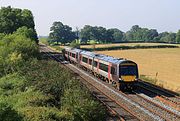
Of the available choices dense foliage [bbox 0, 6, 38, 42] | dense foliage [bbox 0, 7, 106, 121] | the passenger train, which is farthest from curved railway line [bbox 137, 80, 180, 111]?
dense foliage [bbox 0, 6, 38, 42]

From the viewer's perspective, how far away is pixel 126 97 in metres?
29.3

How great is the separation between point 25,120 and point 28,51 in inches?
1435

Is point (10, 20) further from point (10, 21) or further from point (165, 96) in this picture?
point (165, 96)

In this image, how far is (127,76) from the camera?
31672mm

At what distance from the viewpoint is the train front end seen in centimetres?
3162

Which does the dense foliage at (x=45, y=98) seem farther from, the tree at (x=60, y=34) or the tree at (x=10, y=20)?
the tree at (x=60, y=34)

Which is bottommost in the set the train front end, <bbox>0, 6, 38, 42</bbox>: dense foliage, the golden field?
the golden field

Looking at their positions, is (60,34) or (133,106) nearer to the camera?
(133,106)

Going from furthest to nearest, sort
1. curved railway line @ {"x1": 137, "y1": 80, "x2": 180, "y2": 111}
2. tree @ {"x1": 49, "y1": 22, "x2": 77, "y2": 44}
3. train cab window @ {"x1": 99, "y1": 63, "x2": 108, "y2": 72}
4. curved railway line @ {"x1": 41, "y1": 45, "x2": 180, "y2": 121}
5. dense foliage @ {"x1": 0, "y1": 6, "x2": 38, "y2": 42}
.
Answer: tree @ {"x1": 49, "y1": 22, "x2": 77, "y2": 44}, dense foliage @ {"x1": 0, "y1": 6, "x2": 38, "y2": 42}, train cab window @ {"x1": 99, "y1": 63, "x2": 108, "y2": 72}, curved railway line @ {"x1": 137, "y1": 80, "x2": 180, "y2": 111}, curved railway line @ {"x1": 41, "y1": 45, "x2": 180, "y2": 121}

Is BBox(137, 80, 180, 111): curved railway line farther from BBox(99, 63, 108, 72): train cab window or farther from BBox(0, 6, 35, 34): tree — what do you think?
BBox(0, 6, 35, 34): tree

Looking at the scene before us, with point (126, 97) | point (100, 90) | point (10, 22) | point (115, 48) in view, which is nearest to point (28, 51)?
point (100, 90)

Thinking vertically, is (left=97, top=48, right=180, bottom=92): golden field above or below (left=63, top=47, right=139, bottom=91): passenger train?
below

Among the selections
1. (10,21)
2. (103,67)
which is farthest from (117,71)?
(10,21)

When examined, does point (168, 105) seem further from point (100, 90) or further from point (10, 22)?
point (10, 22)
